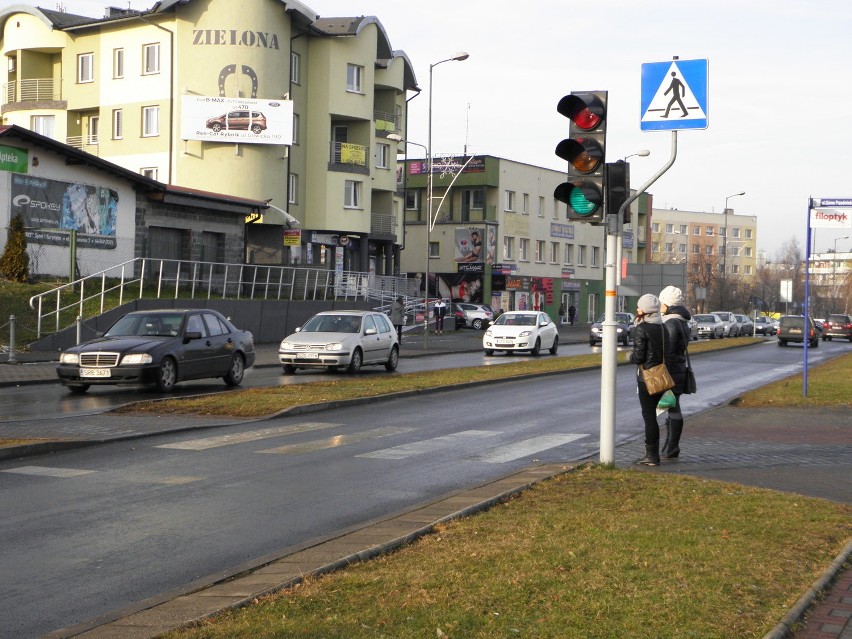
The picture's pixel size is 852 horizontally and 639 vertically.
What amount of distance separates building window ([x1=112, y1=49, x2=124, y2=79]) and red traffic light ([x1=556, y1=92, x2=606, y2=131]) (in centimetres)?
4792

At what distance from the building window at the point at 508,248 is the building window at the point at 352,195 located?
21953mm

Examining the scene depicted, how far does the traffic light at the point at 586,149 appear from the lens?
9.95 m

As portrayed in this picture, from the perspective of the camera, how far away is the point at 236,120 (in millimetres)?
51500

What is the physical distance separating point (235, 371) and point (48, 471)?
36.3ft

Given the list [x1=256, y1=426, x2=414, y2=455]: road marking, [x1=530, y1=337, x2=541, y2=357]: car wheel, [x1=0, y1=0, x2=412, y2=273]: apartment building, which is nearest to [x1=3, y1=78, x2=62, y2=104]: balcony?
[x1=0, y1=0, x2=412, y2=273]: apartment building

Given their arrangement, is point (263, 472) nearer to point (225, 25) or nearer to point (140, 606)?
point (140, 606)

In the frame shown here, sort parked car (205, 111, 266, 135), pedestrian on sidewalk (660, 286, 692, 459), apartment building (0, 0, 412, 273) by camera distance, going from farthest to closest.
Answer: apartment building (0, 0, 412, 273), parked car (205, 111, 266, 135), pedestrian on sidewalk (660, 286, 692, 459)

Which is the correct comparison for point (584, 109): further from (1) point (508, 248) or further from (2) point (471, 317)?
(1) point (508, 248)

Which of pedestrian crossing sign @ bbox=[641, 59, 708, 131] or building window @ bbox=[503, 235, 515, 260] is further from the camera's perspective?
building window @ bbox=[503, 235, 515, 260]

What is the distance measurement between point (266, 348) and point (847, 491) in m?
28.9

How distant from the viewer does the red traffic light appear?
995 centimetres

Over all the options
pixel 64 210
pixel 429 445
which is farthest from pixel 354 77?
pixel 429 445

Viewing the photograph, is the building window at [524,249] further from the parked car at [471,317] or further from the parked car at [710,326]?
the parked car at [471,317]

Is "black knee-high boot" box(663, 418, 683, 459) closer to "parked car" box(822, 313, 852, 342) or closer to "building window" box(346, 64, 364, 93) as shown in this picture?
A: "building window" box(346, 64, 364, 93)
